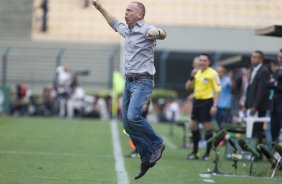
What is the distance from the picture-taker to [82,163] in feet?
43.1

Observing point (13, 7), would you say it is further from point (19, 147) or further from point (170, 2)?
point (19, 147)

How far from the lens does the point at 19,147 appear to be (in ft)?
52.6

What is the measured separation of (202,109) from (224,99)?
5.79m

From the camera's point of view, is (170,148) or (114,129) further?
(114,129)

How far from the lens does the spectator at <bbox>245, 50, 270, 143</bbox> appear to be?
15383mm

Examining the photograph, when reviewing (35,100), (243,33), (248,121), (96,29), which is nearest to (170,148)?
(248,121)

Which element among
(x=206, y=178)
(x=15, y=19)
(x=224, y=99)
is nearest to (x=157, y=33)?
(x=206, y=178)

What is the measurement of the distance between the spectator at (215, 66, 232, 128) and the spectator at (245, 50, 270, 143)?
5028 millimetres

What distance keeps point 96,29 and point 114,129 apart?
52.4ft

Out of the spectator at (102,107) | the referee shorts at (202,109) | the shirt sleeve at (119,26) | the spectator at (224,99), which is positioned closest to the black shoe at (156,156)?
the shirt sleeve at (119,26)

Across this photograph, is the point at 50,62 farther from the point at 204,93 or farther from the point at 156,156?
the point at 156,156

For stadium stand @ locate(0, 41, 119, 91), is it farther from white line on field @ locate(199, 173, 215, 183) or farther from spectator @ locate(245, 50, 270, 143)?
white line on field @ locate(199, 173, 215, 183)

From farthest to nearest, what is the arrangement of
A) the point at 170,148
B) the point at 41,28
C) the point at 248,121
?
the point at 41,28 → the point at 170,148 → the point at 248,121

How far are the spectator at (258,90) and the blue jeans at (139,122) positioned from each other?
5.08 m
